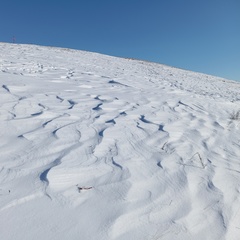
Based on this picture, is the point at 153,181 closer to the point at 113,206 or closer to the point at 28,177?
the point at 113,206

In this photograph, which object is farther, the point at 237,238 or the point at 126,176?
the point at 126,176

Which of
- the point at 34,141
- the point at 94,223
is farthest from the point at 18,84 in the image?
the point at 94,223

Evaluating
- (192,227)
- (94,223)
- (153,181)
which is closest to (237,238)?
(192,227)

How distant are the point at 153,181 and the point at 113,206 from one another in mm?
480

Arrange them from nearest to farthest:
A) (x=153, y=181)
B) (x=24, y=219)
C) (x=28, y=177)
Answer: (x=24, y=219), (x=28, y=177), (x=153, y=181)

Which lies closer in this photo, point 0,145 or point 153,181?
point 153,181

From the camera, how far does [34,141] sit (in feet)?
7.93

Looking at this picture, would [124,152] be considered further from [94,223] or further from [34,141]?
[94,223]

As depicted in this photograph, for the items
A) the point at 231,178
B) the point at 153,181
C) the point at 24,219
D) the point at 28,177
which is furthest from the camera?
the point at 231,178

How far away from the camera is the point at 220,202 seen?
1.83 m

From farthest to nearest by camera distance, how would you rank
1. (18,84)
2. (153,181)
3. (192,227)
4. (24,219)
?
(18,84) < (153,181) < (192,227) < (24,219)

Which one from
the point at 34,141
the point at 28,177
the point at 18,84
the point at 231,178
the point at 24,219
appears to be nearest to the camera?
the point at 24,219

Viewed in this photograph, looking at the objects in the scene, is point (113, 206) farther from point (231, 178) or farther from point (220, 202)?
point (231, 178)

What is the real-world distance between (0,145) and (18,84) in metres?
2.81
